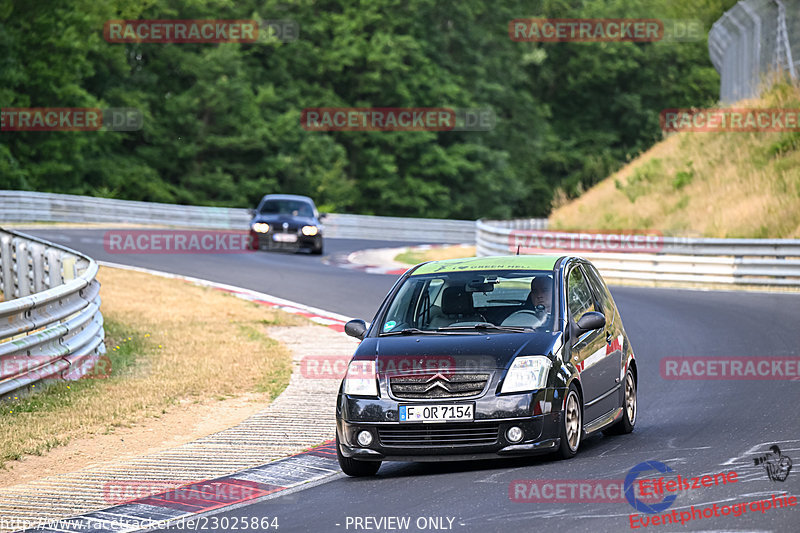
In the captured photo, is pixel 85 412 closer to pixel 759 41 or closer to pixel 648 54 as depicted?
pixel 759 41

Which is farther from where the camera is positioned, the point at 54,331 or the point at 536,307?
the point at 54,331

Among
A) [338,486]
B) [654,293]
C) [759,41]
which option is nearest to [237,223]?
[759,41]

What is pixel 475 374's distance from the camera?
8523 mm

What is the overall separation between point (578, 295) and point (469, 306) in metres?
0.97

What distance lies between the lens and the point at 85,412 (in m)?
11.6

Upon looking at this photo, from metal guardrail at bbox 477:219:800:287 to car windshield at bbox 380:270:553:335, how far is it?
1416cm

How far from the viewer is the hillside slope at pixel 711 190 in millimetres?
28688

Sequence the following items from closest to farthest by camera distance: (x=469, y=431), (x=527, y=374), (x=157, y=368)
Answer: (x=469, y=431) → (x=527, y=374) → (x=157, y=368)

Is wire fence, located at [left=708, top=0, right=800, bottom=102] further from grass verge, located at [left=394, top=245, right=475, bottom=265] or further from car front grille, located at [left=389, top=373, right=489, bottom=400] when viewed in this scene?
car front grille, located at [left=389, top=373, right=489, bottom=400]

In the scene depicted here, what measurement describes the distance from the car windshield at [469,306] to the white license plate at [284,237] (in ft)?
75.6

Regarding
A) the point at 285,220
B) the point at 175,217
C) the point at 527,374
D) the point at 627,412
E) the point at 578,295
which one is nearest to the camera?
the point at 527,374

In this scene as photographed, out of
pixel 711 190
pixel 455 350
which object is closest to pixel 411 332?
pixel 455 350

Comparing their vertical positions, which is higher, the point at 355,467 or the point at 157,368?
the point at 355,467

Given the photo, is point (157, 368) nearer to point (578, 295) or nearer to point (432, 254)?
point (578, 295)
